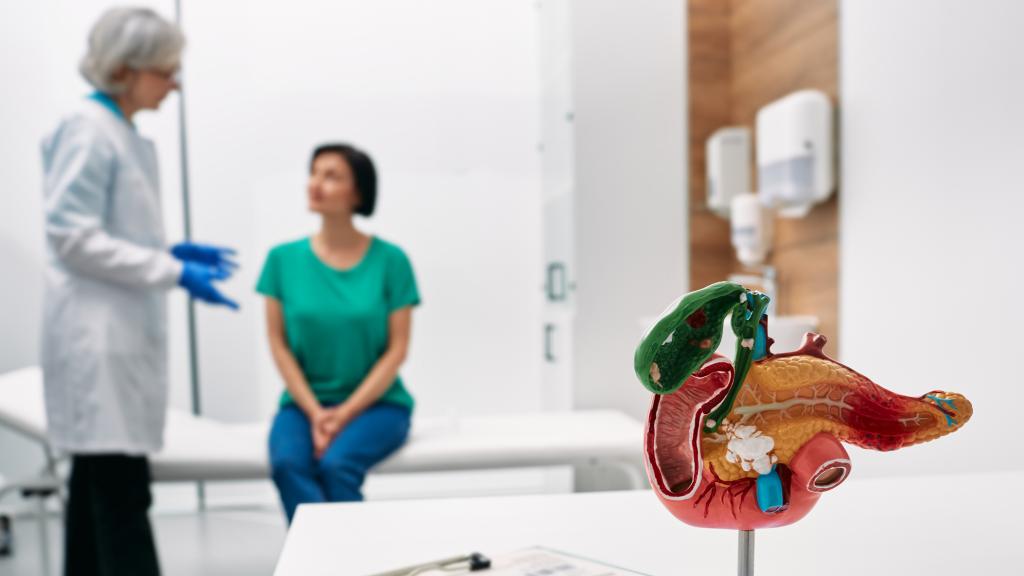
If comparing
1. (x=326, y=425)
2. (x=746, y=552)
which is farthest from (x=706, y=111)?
(x=746, y=552)

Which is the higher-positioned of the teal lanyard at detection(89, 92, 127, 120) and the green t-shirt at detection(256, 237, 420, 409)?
the teal lanyard at detection(89, 92, 127, 120)

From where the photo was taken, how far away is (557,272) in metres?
2.90

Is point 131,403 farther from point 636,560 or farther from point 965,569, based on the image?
point 965,569

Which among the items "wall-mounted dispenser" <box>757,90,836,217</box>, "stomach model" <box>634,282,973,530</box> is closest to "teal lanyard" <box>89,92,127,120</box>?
"wall-mounted dispenser" <box>757,90,836,217</box>

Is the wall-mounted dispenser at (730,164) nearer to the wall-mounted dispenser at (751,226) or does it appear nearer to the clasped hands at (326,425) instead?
the wall-mounted dispenser at (751,226)

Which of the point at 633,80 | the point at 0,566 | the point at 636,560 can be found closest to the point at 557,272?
the point at 633,80

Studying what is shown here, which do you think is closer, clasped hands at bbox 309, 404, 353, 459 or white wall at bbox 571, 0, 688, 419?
clasped hands at bbox 309, 404, 353, 459

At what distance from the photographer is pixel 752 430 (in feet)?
2.13

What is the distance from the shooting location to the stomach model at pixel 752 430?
0.64 m

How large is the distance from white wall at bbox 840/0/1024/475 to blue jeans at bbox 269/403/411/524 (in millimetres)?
1140

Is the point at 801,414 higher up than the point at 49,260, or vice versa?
the point at 49,260

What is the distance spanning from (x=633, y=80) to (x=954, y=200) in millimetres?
1314

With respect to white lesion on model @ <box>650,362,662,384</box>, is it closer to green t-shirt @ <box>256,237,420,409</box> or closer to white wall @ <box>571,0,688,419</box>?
green t-shirt @ <box>256,237,420,409</box>

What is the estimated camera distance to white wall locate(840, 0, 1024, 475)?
5.07 ft
